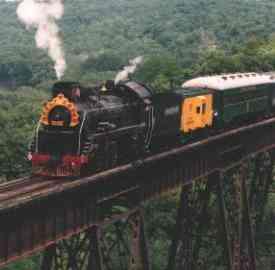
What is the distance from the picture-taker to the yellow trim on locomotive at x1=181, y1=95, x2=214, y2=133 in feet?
89.8

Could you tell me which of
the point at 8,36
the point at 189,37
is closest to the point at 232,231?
the point at 189,37

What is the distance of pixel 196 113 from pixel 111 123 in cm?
709

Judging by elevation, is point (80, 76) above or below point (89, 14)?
below

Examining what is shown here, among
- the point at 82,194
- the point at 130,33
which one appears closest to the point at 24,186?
the point at 82,194

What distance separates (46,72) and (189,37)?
2962 cm

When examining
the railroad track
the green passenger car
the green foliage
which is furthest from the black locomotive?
the green foliage

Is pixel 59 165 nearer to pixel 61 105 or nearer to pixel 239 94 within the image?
pixel 61 105

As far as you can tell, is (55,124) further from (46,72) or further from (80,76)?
(46,72)

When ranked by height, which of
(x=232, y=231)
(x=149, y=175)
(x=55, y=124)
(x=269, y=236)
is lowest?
(x=269, y=236)

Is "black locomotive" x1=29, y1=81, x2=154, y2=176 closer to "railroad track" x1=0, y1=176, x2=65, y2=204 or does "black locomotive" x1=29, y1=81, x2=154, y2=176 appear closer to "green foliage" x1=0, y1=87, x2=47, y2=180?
"railroad track" x1=0, y1=176, x2=65, y2=204

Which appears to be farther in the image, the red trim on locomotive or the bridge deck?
the red trim on locomotive

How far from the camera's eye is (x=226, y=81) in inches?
1265

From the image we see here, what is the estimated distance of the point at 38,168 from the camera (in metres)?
21.2

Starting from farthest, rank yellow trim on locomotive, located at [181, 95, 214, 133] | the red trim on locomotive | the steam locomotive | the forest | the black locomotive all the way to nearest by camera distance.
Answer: the forest
yellow trim on locomotive, located at [181, 95, 214, 133]
the steam locomotive
the black locomotive
the red trim on locomotive
